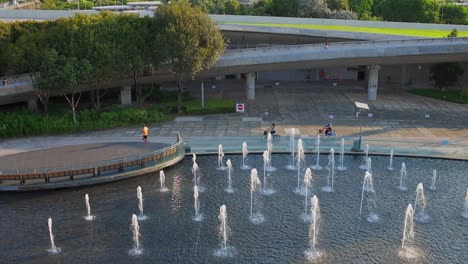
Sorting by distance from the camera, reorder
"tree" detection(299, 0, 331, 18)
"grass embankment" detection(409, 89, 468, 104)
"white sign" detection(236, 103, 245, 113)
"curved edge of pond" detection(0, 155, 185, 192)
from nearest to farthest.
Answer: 1. "curved edge of pond" detection(0, 155, 185, 192)
2. "white sign" detection(236, 103, 245, 113)
3. "grass embankment" detection(409, 89, 468, 104)
4. "tree" detection(299, 0, 331, 18)

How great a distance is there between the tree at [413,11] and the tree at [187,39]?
5022 cm

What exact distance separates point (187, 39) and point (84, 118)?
1126 cm

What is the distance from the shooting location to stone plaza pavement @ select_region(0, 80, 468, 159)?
41000 millimetres

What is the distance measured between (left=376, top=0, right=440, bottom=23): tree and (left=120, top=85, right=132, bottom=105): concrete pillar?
5416cm

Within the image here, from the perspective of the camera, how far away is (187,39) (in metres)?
47.1

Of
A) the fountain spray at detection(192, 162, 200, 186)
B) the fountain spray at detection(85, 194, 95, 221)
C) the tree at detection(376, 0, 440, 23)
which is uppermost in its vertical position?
the tree at detection(376, 0, 440, 23)

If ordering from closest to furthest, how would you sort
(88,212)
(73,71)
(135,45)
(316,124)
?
(88,212) < (73,71) < (316,124) < (135,45)

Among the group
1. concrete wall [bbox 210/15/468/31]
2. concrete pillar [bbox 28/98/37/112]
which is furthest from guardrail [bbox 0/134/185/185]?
concrete wall [bbox 210/15/468/31]

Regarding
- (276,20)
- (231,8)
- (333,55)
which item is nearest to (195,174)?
(333,55)

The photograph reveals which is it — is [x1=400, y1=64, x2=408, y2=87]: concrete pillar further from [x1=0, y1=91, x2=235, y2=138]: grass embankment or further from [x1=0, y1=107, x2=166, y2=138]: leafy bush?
[x1=0, y1=107, x2=166, y2=138]: leafy bush

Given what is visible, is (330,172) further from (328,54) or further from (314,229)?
(328,54)

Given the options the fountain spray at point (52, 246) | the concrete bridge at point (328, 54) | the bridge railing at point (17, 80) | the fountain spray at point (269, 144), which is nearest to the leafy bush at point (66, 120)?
the bridge railing at point (17, 80)

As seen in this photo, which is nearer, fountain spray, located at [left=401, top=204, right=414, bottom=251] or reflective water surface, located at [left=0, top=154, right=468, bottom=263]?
reflective water surface, located at [left=0, top=154, right=468, bottom=263]

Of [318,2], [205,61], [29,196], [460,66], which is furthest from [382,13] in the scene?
[29,196]
